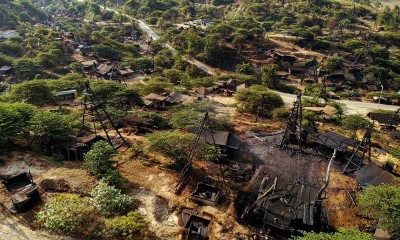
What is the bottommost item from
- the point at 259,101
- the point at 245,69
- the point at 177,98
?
the point at 245,69

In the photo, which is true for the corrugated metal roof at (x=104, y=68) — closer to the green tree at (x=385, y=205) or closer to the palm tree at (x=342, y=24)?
the green tree at (x=385, y=205)

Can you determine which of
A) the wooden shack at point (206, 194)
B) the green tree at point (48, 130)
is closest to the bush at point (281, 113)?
the wooden shack at point (206, 194)

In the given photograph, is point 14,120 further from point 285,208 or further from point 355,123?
point 355,123

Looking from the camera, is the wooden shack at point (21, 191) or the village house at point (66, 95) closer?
the wooden shack at point (21, 191)

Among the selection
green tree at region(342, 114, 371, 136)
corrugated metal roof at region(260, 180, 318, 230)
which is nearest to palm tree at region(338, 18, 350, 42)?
green tree at region(342, 114, 371, 136)

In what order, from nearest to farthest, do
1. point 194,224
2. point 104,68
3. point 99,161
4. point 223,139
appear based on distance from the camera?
point 194,224
point 99,161
point 223,139
point 104,68

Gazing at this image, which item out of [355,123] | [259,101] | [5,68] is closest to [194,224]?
[259,101]

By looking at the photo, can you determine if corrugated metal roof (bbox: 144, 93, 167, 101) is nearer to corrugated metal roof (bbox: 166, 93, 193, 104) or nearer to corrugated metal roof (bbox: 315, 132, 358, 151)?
corrugated metal roof (bbox: 166, 93, 193, 104)
